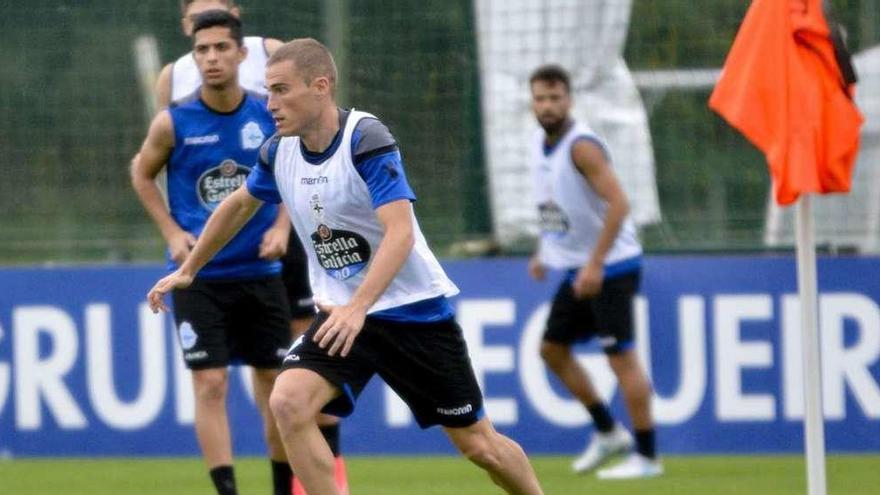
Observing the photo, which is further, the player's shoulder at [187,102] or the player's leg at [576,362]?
the player's leg at [576,362]

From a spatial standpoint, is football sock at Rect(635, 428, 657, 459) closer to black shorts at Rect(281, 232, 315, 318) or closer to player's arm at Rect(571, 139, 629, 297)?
player's arm at Rect(571, 139, 629, 297)

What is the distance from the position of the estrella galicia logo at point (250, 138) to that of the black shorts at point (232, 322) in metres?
0.61

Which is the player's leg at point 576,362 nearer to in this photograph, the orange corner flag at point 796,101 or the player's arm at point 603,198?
the player's arm at point 603,198

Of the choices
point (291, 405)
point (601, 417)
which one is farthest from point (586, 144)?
point (291, 405)

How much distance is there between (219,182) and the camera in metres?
7.86

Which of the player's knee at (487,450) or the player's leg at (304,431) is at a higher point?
the player's leg at (304,431)

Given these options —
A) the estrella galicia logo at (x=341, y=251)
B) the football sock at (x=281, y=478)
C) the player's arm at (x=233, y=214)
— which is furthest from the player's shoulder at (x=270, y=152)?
the football sock at (x=281, y=478)

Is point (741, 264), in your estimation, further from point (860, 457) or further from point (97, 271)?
point (97, 271)

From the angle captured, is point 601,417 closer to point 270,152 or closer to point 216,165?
point 216,165

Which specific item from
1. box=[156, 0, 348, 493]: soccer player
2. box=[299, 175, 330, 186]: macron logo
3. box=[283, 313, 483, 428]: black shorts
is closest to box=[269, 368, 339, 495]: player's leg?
box=[283, 313, 483, 428]: black shorts

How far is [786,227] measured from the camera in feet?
36.1

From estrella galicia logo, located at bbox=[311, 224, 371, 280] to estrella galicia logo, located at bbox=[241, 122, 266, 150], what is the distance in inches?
59.2

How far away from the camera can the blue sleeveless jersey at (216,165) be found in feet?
25.7

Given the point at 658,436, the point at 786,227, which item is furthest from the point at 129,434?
the point at 786,227
